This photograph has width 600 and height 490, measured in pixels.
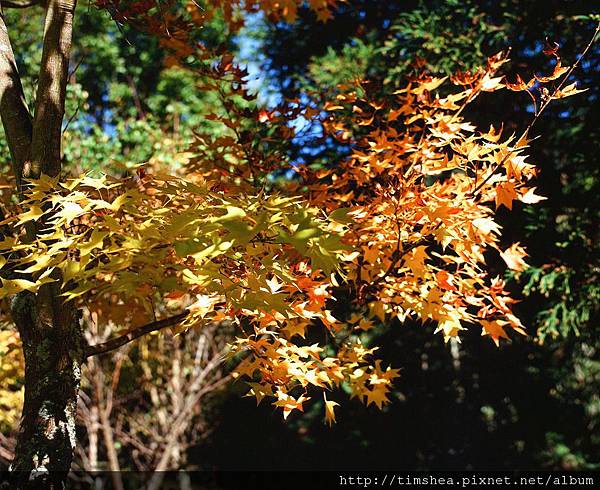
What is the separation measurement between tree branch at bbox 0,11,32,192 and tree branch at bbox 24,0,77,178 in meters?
0.10

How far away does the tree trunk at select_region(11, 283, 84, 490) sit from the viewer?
1770 millimetres

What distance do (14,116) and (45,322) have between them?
843 mm

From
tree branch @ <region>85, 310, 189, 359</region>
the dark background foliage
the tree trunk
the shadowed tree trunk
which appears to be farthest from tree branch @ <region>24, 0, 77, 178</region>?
the dark background foliage

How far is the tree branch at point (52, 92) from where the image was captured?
6.40 ft

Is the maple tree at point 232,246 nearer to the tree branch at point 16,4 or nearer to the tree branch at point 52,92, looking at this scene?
the tree branch at point 52,92

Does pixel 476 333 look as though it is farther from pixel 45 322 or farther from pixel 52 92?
pixel 52 92

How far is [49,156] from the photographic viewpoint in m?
1.96

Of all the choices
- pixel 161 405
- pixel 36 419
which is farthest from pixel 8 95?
pixel 161 405

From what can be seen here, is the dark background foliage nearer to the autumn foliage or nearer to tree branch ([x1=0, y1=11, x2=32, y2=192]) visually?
the autumn foliage

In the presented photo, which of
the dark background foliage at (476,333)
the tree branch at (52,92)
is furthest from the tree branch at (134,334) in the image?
the dark background foliage at (476,333)

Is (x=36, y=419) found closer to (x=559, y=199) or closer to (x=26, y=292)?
(x=26, y=292)

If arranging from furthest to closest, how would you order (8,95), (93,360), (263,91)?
(263,91)
(93,360)
(8,95)

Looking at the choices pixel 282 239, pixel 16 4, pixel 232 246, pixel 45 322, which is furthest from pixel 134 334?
pixel 16 4

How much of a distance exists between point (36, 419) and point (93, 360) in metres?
2.73
